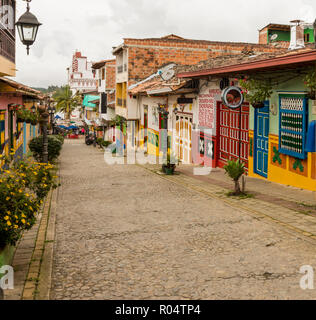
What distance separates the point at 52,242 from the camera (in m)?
6.87

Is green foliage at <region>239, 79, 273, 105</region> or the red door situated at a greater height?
green foliage at <region>239, 79, 273, 105</region>

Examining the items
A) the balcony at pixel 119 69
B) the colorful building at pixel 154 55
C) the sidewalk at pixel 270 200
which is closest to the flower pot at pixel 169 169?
the sidewalk at pixel 270 200

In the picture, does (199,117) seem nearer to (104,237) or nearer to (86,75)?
(104,237)

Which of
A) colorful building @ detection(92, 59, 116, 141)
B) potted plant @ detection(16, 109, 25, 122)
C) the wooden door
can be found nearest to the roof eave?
the wooden door

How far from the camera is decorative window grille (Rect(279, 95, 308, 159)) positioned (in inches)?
411

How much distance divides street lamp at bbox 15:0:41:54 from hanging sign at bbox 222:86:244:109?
20.6ft

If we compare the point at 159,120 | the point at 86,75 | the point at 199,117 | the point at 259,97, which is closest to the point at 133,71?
the point at 159,120

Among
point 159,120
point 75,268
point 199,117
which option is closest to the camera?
point 75,268

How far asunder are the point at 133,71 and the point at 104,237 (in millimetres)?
22454

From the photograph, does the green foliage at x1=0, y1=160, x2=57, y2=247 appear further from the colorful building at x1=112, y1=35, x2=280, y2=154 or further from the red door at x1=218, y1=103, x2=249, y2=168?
the colorful building at x1=112, y1=35, x2=280, y2=154

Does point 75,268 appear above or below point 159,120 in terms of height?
below

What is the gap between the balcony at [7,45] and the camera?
12852 millimetres

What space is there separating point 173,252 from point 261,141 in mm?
7509

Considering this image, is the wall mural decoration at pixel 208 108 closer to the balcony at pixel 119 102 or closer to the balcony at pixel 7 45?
the balcony at pixel 7 45
